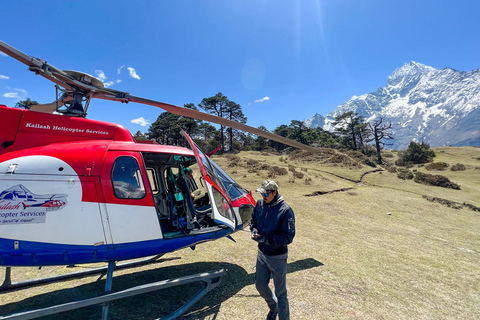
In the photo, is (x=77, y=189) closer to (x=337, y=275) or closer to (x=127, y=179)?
(x=127, y=179)

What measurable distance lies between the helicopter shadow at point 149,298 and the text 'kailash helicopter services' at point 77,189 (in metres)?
0.98

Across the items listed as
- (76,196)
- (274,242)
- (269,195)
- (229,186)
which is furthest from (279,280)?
(76,196)

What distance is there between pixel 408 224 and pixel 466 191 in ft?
43.5

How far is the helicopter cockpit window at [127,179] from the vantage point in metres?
3.99

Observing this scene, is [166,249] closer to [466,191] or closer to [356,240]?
[356,240]

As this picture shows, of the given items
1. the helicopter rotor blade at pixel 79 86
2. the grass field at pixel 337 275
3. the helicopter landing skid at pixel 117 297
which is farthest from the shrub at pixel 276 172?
the helicopter landing skid at pixel 117 297

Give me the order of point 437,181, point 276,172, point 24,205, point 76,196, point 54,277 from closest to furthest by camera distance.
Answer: point 24,205, point 76,196, point 54,277, point 437,181, point 276,172

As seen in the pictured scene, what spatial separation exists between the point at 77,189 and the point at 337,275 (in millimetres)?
6063

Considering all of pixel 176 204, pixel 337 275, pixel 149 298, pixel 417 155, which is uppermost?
pixel 417 155

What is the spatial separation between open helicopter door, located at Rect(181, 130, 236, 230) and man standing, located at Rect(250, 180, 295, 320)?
717mm

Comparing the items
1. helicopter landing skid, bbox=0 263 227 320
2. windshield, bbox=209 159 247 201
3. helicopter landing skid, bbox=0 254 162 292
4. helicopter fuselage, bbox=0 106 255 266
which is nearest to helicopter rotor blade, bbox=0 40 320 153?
helicopter fuselage, bbox=0 106 255 266

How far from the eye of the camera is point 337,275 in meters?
5.63

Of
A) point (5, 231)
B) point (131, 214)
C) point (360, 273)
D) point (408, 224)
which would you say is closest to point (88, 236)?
point (131, 214)

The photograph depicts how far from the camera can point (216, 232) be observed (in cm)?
480
